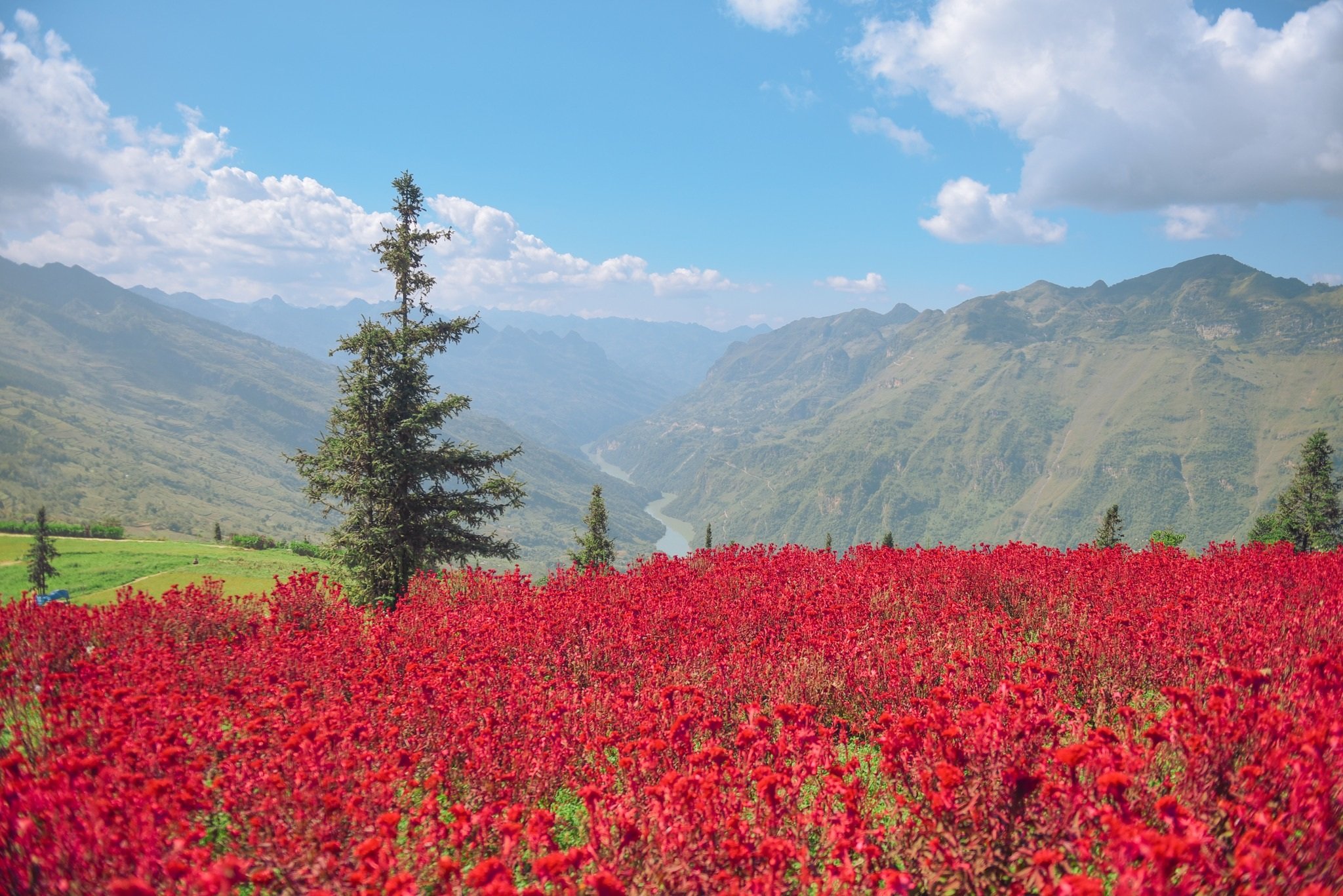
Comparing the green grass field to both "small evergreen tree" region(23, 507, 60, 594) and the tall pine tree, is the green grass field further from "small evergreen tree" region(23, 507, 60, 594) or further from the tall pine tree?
the tall pine tree

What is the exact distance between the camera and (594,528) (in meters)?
40.0

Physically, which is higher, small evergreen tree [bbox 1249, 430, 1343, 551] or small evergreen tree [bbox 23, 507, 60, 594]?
small evergreen tree [bbox 1249, 430, 1343, 551]

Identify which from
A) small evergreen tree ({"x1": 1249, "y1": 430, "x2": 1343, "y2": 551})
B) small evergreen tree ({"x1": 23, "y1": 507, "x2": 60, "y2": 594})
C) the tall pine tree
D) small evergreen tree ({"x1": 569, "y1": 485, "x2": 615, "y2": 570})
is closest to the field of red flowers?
the tall pine tree

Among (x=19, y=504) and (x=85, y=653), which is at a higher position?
(x=85, y=653)

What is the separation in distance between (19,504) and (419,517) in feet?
708

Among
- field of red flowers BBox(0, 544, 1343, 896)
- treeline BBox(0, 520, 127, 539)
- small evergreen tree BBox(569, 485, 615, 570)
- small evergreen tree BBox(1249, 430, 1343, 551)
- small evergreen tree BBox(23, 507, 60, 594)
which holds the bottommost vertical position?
treeline BBox(0, 520, 127, 539)

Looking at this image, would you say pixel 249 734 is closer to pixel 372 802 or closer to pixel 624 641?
pixel 372 802

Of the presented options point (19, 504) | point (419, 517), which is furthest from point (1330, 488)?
point (19, 504)

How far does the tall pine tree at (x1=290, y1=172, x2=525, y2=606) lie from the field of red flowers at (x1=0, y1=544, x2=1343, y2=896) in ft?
25.4

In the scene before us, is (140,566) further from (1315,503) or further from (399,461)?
(1315,503)

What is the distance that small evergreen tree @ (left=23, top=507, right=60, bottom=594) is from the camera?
37688mm

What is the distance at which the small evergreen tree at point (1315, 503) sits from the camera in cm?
4550

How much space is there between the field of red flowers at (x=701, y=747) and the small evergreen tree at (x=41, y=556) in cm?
4190

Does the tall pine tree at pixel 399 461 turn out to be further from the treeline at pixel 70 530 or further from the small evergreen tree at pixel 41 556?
the treeline at pixel 70 530
